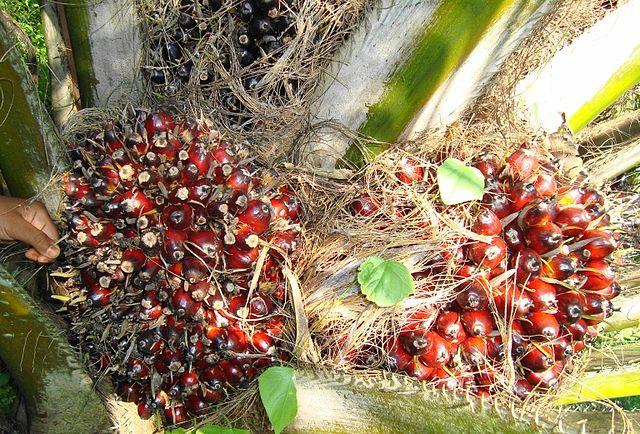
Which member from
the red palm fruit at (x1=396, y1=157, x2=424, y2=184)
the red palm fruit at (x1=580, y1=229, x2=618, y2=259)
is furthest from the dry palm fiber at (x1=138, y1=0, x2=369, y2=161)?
the red palm fruit at (x1=580, y1=229, x2=618, y2=259)

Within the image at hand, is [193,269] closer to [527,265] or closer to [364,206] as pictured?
[364,206]

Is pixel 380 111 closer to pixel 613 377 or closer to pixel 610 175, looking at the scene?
pixel 610 175

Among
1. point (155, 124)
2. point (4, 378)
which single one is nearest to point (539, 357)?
point (155, 124)

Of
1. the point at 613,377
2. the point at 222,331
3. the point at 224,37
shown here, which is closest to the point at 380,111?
the point at 224,37

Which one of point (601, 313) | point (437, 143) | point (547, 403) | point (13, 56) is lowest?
point (547, 403)

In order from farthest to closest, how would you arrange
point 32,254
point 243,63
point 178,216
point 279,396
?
point 243,63
point 32,254
point 178,216
point 279,396

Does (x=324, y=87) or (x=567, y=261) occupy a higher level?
→ (x=324, y=87)
